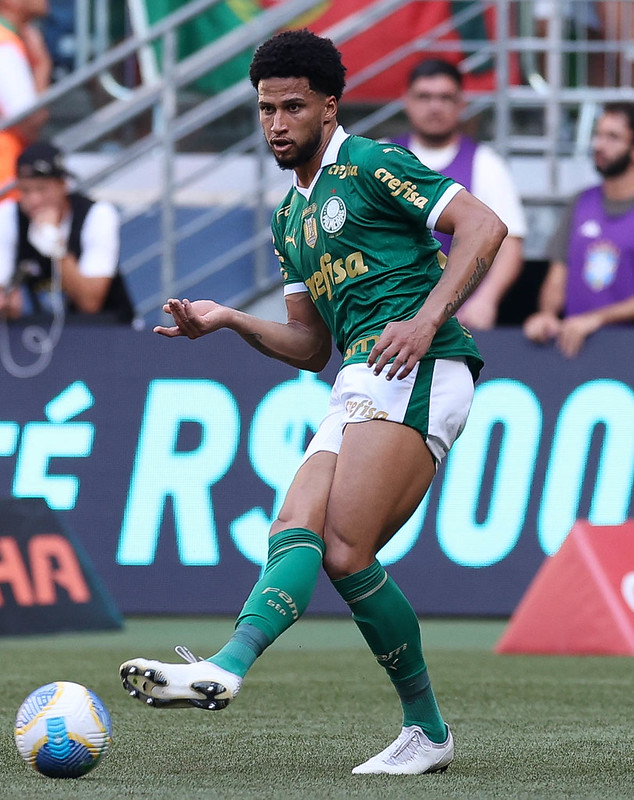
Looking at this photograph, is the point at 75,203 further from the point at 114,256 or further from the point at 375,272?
the point at 375,272

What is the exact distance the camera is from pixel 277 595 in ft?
13.6

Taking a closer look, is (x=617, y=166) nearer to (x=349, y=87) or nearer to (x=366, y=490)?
(x=349, y=87)

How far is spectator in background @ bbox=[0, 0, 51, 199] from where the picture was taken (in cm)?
1089

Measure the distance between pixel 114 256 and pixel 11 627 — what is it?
248 cm

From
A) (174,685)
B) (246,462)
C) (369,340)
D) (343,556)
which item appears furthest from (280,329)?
(246,462)

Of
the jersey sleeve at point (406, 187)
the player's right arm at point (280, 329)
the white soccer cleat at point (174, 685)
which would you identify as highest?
the jersey sleeve at point (406, 187)

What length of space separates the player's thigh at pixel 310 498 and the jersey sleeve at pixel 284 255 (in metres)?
0.65

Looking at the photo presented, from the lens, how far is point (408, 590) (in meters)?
9.22

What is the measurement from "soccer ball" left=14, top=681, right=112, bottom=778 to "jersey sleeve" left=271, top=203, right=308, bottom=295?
1440 millimetres

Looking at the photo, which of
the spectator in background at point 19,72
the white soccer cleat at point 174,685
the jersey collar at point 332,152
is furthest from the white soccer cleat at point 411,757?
the spectator in background at point 19,72

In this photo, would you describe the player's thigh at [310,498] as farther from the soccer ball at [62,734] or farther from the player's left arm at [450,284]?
the soccer ball at [62,734]

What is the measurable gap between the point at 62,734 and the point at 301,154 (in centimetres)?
174

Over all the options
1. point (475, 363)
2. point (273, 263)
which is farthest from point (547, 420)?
point (475, 363)

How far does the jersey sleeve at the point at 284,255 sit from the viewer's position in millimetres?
4797
